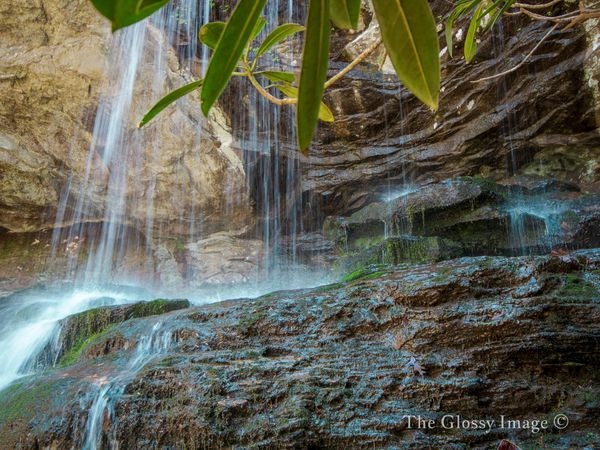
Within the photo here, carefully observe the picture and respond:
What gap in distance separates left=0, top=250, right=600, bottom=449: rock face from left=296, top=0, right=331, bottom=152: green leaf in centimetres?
255

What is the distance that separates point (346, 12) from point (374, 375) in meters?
2.79

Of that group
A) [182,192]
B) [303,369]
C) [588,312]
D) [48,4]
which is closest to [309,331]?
[303,369]

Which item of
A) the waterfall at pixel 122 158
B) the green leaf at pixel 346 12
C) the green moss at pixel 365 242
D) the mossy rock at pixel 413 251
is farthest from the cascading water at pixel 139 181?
the green leaf at pixel 346 12

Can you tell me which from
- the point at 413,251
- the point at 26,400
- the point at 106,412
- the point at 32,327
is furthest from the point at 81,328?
the point at 413,251

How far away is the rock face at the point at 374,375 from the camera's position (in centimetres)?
284

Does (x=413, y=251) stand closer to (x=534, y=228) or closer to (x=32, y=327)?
(x=534, y=228)

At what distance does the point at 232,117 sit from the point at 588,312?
8.19 m

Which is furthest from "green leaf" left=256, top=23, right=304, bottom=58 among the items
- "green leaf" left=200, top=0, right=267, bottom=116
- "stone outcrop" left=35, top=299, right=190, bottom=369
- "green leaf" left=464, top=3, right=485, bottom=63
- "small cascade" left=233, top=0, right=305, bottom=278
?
"small cascade" left=233, top=0, right=305, bottom=278

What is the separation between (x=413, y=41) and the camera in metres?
0.84

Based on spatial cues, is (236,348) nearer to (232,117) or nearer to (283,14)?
(232,117)

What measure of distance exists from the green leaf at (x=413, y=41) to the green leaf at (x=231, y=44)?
0.25 m

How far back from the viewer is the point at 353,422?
285 centimetres

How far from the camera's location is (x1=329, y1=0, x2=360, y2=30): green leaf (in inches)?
38.5

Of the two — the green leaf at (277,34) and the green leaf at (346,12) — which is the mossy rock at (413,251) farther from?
the green leaf at (346,12)
